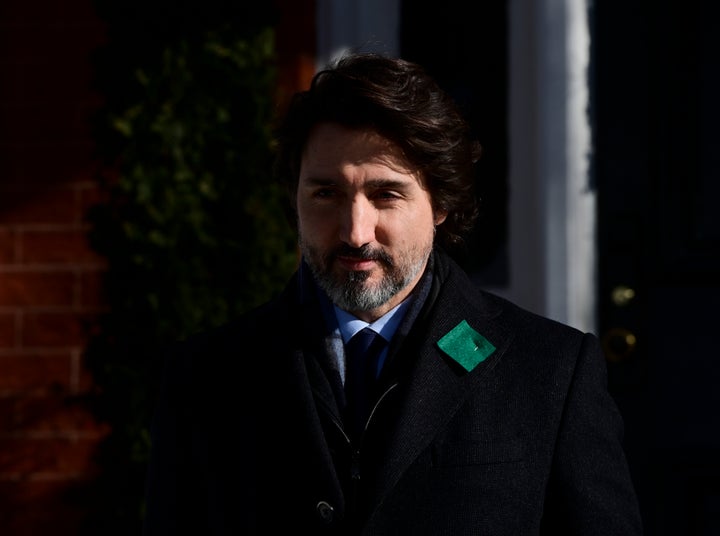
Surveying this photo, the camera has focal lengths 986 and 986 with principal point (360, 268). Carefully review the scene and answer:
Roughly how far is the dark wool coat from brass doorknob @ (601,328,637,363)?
1295 mm

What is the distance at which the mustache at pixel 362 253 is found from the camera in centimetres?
163

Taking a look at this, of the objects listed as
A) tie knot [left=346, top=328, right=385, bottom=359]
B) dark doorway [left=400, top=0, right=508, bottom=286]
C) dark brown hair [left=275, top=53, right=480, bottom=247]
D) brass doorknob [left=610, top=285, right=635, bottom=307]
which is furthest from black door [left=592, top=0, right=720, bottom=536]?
tie knot [left=346, top=328, right=385, bottom=359]

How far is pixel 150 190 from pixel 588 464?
1.61 metres

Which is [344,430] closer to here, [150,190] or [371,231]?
[371,231]

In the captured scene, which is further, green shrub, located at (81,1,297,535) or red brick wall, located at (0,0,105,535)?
red brick wall, located at (0,0,105,535)

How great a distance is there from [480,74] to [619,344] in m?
1.07

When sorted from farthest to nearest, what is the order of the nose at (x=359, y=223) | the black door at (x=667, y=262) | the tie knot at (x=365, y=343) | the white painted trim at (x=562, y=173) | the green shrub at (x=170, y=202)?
the white painted trim at (x=562, y=173)
the black door at (x=667, y=262)
the green shrub at (x=170, y=202)
the tie knot at (x=365, y=343)
the nose at (x=359, y=223)

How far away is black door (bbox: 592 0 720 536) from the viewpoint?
302cm

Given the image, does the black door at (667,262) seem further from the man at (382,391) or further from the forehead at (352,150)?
the forehead at (352,150)

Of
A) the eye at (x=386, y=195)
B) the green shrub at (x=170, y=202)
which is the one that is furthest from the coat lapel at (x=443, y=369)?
the green shrub at (x=170, y=202)

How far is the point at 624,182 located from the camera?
3111mm

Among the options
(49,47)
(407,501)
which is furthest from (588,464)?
(49,47)

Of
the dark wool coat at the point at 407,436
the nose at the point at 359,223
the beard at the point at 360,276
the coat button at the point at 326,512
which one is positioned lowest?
the coat button at the point at 326,512

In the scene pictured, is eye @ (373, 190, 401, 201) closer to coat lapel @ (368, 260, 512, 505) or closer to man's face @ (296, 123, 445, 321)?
man's face @ (296, 123, 445, 321)
